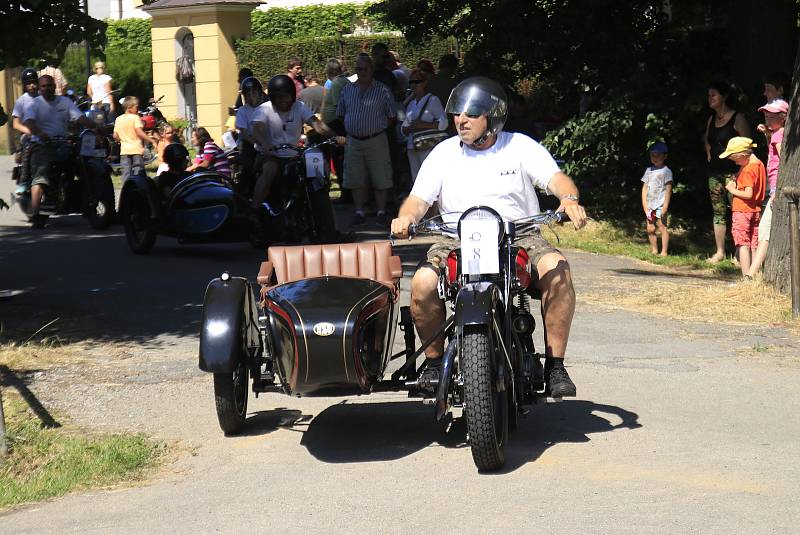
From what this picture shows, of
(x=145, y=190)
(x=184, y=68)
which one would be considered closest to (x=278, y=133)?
(x=145, y=190)

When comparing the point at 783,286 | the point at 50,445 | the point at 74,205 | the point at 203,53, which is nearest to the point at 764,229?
the point at 783,286

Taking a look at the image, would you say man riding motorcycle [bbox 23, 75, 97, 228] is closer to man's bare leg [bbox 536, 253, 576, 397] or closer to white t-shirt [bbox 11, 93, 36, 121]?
white t-shirt [bbox 11, 93, 36, 121]

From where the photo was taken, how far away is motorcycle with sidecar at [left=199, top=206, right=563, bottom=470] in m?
6.04

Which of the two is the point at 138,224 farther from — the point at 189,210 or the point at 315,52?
the point at 315,52

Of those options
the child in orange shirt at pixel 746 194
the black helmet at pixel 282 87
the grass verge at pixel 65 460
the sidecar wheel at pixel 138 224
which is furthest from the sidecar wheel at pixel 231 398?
the black helmet at pixel 282 87

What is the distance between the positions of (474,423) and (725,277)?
804cm

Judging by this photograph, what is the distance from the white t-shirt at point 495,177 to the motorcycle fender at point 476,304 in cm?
74

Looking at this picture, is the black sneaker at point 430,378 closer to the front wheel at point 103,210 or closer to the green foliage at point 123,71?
the front wheel at point 103,210

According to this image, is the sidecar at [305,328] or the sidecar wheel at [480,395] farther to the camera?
the sidecar at [305,328]

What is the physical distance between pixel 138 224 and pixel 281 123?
187cm

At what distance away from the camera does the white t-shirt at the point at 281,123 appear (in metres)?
14.2

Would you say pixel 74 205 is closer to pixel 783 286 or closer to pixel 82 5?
pixel 82 5

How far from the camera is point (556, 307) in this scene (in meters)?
6.76

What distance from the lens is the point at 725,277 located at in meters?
13.4
